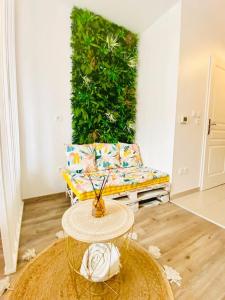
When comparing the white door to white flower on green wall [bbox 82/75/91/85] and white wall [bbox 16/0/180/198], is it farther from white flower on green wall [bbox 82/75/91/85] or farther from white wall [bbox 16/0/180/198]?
white flower on green wall [bbox 82/75/91/85]

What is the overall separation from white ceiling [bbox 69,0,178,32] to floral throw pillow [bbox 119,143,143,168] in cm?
189

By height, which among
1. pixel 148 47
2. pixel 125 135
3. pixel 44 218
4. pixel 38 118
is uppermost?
pixel 148 47

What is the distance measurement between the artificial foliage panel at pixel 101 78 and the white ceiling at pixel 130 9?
10cm

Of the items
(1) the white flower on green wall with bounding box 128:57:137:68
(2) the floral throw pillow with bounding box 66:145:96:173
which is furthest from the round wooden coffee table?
(1) the white flower on green wall with bounding box 128:57:137:68

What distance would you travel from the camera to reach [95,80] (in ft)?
9.05

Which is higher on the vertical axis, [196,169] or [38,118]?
[38,118]

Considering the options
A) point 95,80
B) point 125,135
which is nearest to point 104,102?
point 95,80

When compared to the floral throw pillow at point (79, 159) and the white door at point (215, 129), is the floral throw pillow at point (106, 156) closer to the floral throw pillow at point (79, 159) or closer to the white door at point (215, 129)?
the floral throw pillow at point (79, 159)

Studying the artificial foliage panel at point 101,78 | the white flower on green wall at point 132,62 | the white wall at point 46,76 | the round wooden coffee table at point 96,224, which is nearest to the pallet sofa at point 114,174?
the artificial foliage panel at point 101,78

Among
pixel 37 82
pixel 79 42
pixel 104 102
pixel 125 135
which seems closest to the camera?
pixel 37 82

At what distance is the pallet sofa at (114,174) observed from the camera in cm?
218

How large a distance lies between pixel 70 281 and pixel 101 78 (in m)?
2.56

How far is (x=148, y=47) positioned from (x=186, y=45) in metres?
0.70

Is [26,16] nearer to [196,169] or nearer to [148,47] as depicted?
[148,47]
